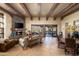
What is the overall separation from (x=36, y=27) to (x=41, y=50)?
552 millimetres

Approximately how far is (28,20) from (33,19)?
117 mm

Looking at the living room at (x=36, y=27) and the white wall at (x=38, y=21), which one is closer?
the living room at (x=36, y=27)

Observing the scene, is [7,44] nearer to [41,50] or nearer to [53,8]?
[41,50]

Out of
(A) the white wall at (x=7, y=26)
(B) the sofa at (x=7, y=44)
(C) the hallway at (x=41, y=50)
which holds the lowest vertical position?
(C) the hallway at (x=41, y=50)

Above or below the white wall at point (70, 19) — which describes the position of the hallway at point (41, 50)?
below

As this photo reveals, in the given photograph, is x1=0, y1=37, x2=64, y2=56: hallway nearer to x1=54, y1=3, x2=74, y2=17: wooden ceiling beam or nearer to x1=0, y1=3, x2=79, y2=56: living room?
x1=0, y1=3, x2=79, y2=56: living room

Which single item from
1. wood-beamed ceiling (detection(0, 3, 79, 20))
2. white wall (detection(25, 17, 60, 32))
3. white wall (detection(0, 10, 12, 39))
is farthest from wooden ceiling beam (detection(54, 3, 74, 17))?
white wall (detection(0, 10, 12, 39))

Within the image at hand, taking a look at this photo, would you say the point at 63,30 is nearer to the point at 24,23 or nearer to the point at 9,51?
the point at 24,23

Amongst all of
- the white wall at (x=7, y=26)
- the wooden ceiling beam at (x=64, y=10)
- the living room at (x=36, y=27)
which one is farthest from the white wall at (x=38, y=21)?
the white wall at (x=7, y=26)

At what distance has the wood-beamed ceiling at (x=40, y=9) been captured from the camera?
8.86ft

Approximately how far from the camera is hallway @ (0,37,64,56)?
2769mm

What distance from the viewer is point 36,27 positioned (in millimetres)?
3016

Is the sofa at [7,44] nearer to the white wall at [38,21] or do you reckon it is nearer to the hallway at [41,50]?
the hallway at [41,50]

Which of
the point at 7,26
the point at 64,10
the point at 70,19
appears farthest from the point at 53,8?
the point at 7,26
